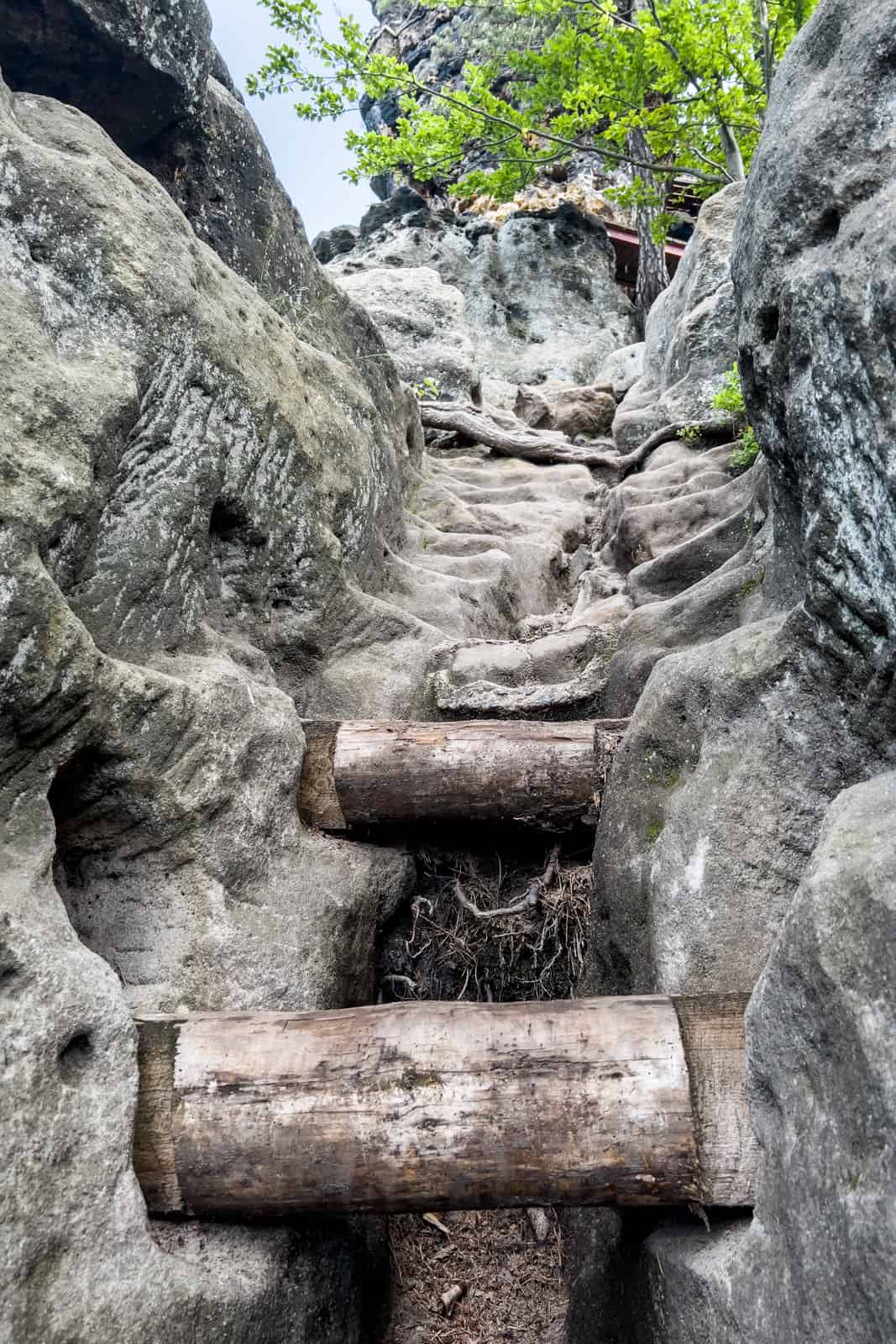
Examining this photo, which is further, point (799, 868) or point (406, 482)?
point (406, 482)

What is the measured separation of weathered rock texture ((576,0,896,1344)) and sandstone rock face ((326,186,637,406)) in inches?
481

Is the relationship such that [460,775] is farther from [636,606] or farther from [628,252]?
[628,252]

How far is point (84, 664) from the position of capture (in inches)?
99.3

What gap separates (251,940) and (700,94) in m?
11.0

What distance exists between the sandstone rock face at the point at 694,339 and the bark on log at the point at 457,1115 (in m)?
6.23

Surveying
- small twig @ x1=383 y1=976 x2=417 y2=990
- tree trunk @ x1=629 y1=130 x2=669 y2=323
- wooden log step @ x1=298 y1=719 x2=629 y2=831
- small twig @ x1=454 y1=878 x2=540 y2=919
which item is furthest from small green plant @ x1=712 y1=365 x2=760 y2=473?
tree trunk @ x1=629 y1=130 x2=669 y2=323

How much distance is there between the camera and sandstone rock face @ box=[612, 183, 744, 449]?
7.72 meters

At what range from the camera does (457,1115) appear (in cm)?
205

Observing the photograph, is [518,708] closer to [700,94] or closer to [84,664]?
[84,664]

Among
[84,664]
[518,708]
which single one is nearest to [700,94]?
[518,708]

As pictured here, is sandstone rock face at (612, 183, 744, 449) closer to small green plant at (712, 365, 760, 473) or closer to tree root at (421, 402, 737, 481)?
tree root at (421, 402, 737, 481)

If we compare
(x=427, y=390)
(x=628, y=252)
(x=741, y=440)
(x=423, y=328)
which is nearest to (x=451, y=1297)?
(x=741, y=440)

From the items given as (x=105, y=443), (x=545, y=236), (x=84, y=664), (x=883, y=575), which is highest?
(x=105, y=443)

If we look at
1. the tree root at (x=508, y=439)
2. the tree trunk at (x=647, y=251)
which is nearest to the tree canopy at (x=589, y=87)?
the tree trunk at (x=647, y=251)
